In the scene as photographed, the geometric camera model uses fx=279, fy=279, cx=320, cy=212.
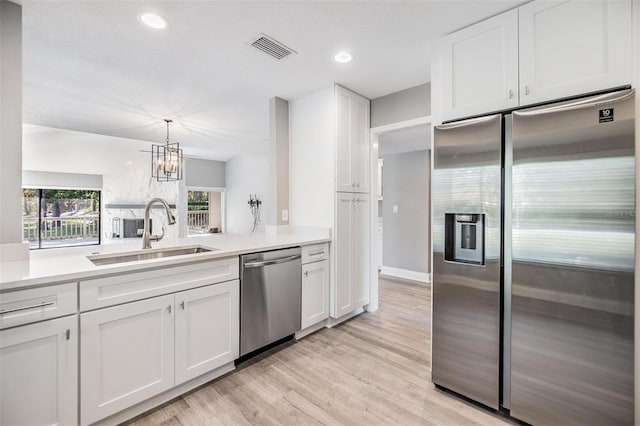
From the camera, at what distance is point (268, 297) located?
2271mm

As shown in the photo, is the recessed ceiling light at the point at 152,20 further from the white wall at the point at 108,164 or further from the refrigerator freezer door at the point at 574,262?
the white wall at the point at 108,164

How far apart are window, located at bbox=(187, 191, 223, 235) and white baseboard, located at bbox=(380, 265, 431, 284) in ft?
18.3

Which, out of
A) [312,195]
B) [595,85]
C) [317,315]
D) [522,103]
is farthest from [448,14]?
[317,315]

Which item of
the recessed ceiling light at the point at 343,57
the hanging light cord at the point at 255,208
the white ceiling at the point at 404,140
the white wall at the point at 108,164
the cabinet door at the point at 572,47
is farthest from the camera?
the hanging light cord at the point at 255,208

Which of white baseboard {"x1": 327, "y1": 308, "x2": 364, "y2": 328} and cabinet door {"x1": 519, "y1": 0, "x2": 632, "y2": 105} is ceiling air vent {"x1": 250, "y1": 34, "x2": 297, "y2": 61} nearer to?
cabinet door {"x1": 519, "y1": 0, "x2": 632, "y2": 105}

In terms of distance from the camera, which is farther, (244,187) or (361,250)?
(244,187)

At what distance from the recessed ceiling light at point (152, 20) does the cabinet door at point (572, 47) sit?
2219 millimetres

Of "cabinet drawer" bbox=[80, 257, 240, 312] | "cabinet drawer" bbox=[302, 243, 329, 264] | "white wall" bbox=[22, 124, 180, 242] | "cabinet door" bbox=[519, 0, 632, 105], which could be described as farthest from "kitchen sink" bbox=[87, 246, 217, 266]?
"white wall" bbox=[22, 124, 180, 242]

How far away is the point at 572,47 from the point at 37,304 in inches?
115

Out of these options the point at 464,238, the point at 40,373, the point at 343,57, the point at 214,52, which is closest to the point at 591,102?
the point at 464,238

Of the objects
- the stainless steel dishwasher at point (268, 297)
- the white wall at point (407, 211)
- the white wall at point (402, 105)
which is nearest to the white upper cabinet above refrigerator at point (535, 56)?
the white wall at point (402, 105)

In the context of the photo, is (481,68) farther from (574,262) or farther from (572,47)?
(574,262)

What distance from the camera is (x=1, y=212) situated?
1.57 meters

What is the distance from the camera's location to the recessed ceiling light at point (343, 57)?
2.27 meters
